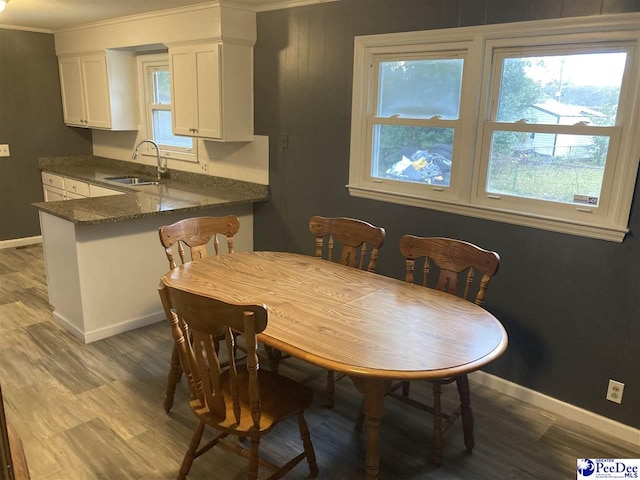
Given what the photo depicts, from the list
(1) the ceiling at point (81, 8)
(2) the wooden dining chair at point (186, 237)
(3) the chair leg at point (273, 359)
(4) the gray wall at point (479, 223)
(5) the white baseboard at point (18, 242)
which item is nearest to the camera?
(4) the gray wall at point (479, 223)

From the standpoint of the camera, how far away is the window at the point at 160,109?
4738 millimetres

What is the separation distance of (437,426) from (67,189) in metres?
4.41

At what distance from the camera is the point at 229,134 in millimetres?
3844

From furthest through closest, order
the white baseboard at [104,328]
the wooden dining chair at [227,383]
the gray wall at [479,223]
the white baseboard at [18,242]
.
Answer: the white baseboard at [18,242], the white baseboard at [104,328], the gray wall at [479,223], the wooden dining chair at [227,383]

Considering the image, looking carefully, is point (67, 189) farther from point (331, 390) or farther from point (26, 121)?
point (331, 390)

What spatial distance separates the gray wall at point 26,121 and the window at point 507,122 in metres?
3.89

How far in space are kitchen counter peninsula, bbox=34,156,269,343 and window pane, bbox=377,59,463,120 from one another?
Answer: 4.47ft

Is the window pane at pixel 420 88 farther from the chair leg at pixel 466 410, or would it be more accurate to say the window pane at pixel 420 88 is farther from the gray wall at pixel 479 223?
the chair leg at pixel 466 410

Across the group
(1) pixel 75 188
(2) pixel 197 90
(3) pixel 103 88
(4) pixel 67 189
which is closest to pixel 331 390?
(2) pixel 197 90

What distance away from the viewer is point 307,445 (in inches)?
80.7

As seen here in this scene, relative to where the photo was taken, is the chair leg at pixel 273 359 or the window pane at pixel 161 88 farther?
the window pane at pixel 161 88

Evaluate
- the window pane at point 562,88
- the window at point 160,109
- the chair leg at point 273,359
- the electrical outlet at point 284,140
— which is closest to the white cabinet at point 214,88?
the electrical outlet at point 284,140

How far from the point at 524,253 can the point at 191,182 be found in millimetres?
3058

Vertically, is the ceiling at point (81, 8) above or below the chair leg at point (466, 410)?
above
